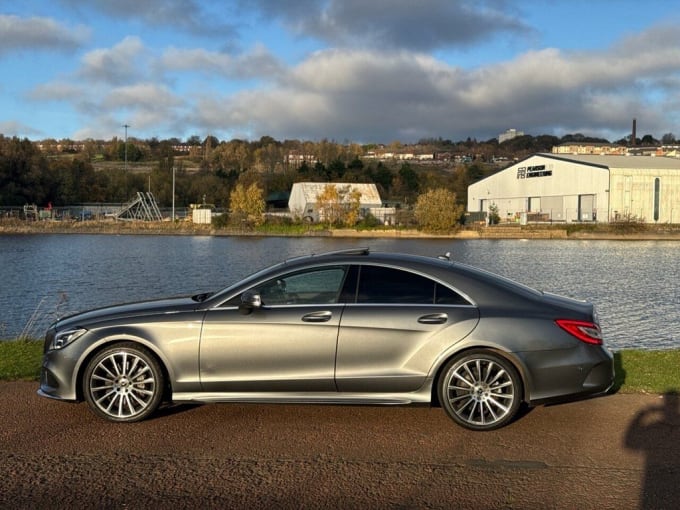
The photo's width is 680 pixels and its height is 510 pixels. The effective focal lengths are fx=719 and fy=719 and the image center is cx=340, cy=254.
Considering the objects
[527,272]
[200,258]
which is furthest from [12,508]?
[200,258]

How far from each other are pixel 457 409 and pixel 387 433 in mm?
697

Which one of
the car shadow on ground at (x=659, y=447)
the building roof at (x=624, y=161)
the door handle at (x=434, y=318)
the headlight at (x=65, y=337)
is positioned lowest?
the car shadow on ground at (x=659, y=447)

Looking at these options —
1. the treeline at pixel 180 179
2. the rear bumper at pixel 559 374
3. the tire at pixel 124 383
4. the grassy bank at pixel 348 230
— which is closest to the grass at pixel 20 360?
the tire at pixel 124 383

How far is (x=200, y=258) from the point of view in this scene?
168ft

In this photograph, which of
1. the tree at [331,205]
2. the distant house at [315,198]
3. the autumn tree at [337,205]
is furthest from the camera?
the distant house at [315,198]

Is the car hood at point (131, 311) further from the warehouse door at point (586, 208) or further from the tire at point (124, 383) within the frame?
the warehouse door at point (586, 208)

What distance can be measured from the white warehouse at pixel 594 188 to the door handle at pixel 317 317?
278 ft

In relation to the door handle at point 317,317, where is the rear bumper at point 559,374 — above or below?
below

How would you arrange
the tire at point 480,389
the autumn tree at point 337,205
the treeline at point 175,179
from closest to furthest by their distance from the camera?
the tire at point 480,389
the autumn tree at point 337,205
the treeline at point 175,179

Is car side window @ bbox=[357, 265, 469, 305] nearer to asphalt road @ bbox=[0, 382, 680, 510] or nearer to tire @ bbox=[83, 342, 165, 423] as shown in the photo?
asphalt road @ bbox=[0, 382, 680, 510]

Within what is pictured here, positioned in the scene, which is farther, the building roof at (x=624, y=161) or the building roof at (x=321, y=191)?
the building roof at (x=321, y=191)

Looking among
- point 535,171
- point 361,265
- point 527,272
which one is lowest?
point 527,272

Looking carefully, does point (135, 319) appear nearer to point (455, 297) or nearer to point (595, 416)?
point (455, 297)

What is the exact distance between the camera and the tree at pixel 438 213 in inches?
3622
